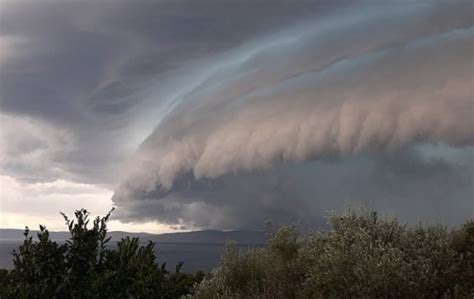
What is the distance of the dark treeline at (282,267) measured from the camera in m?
8.74

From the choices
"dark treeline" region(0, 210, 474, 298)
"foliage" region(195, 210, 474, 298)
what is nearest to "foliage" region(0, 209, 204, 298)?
"dark treeline" region(0, 210, 474, 298)

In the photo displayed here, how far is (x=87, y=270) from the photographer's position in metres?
9.16

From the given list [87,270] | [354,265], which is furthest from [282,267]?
[87,270]

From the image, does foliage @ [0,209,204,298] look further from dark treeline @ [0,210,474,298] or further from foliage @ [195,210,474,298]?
foliage @ [195,210,474,298]

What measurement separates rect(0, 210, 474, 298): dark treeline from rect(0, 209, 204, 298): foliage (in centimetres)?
2

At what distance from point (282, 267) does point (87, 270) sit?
8516 mm

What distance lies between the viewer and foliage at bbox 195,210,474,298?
13.4 m

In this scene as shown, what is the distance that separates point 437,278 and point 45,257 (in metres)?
10.1

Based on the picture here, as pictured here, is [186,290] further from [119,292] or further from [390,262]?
[390,262]

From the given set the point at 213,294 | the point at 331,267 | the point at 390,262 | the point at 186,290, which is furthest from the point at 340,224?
the point at 186,290

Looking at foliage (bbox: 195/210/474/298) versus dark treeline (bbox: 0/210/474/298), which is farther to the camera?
foliage (bbox: 195/210/474/298)

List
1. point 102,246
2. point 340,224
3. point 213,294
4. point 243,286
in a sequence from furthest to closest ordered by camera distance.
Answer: point 340,224 → point 243,286 → point 213,294 → point 102,246

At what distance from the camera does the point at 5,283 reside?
30.5ft

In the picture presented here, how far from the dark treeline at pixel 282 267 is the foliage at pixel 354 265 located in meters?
0.03
